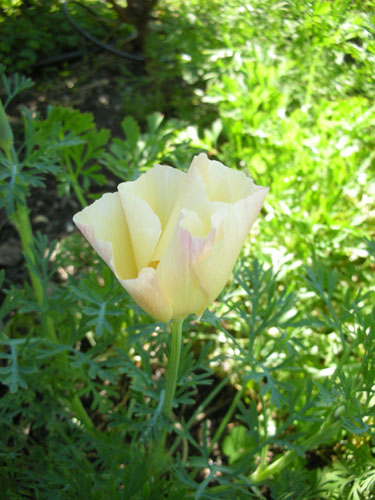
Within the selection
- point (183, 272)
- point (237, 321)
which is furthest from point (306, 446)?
point (183, 272)

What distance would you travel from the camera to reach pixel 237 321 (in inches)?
49.9

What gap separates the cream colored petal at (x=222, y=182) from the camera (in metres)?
0.60

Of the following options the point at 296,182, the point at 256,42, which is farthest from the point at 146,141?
the point at 256,42

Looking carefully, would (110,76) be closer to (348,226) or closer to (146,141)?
(146,141)

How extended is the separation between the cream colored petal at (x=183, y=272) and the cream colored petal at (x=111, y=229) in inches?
2.4

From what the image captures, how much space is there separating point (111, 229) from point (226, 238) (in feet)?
0.50

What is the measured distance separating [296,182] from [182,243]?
122cm

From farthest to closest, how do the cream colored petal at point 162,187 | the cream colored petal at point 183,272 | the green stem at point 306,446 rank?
the green stem at point 306,446, the cream colored petal at point 162,187, the cream colored petal at point 183,272

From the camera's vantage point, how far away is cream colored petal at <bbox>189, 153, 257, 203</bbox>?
1.97 ft

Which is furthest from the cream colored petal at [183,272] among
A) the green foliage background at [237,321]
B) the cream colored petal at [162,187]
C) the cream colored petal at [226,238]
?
the green foliage background at [237,321]

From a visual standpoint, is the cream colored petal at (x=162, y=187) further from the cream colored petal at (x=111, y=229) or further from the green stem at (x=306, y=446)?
the green stem at (x=306, y=446)

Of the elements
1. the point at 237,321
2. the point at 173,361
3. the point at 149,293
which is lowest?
the point at 237,321

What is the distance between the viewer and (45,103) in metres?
2.66

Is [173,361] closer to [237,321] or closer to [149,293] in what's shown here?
[149,293]
